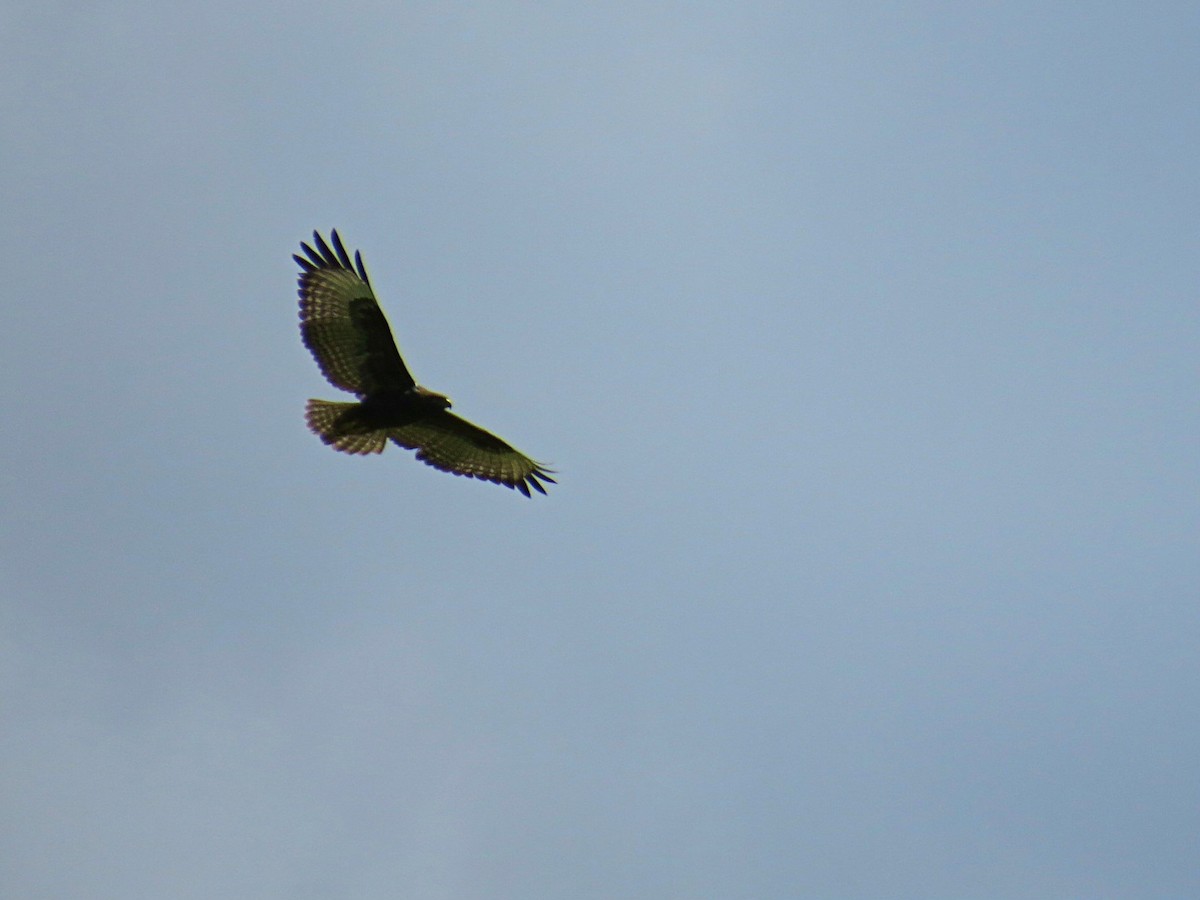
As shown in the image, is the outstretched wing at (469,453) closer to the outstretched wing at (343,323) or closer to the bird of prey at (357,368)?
the bird of prey at (357,368)

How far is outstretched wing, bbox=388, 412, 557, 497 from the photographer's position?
63.4 ft

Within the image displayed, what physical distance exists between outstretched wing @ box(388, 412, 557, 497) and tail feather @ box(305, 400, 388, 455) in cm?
41

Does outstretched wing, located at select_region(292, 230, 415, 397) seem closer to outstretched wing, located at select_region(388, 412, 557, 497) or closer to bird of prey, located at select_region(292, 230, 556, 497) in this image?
bird of prey, located at select_region(292, 230, 556, 497)

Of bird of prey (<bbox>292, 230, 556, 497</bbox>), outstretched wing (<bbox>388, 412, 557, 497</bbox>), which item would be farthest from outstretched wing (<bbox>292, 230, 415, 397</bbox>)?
outstretched wing (<bbox>388, 412, 557, 497</bbox>)

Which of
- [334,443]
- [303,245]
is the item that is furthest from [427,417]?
[303,245]

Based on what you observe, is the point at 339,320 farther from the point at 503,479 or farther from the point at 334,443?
the point at 503,479

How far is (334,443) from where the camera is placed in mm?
18766

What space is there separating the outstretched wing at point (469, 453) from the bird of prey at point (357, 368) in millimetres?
30

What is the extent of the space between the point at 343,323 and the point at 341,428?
5.45ft

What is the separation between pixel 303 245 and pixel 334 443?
114 inches

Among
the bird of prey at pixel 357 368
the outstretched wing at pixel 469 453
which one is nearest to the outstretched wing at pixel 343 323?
the bird of prey at pixel 357 368

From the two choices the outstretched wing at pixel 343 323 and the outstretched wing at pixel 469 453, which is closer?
the outstretched wing at pixel 343 323

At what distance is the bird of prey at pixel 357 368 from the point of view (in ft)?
57.9

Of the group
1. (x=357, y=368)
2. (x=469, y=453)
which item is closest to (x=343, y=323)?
(x=357, y=368)
